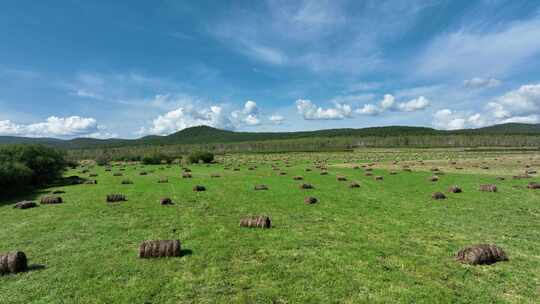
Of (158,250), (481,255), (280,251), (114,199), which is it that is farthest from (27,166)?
(481,255)

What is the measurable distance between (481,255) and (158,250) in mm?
11996

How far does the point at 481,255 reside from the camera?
9305 millimetres

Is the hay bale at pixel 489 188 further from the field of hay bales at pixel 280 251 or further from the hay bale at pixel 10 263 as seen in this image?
the hay bale at pixel 10 263

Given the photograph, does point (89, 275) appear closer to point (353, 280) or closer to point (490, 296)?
point (353, 280)

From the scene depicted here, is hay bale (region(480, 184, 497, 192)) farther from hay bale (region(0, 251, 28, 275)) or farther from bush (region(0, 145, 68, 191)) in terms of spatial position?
bush (region(0, 145, 68, 191))

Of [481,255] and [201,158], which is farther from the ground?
[201,158]

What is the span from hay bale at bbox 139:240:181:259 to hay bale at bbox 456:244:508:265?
425 inches

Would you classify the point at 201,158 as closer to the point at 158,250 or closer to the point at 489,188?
the point at 489,188

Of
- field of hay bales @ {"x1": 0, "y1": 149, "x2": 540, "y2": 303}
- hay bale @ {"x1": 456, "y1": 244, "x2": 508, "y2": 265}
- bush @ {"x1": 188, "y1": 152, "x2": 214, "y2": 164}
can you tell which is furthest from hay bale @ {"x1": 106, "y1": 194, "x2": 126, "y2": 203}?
bush @ {"x1": 188, "y1": 152, "x2": 214, "y2": 164}

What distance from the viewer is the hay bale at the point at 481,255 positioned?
927cm

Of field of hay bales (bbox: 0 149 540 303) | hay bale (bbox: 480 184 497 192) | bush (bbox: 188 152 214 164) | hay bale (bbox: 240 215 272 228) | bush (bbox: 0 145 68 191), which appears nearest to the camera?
field of hay bales (bbox: 0 149 540 303)

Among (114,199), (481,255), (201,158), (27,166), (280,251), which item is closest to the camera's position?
(481,255)

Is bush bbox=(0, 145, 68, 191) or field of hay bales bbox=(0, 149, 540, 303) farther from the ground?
bush bbox=(0, 145, 68, 191)

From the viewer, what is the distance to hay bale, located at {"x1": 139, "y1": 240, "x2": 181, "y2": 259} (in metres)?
10.2
